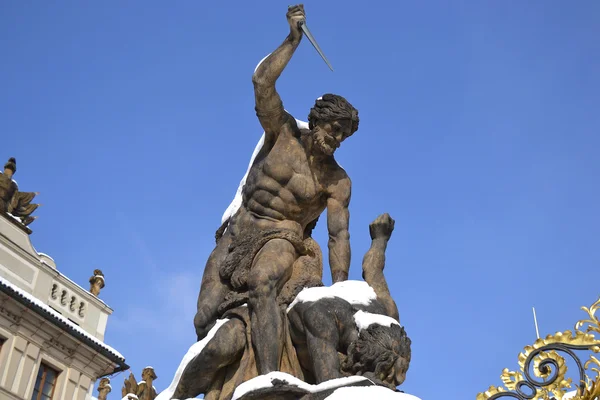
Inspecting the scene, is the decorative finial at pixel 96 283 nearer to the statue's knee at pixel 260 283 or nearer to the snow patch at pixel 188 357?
the snow patch at pixel 188 357

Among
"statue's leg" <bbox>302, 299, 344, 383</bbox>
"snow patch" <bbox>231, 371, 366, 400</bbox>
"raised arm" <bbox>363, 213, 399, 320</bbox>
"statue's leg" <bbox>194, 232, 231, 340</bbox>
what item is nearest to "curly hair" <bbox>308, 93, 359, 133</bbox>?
"raised arm" <bbox>363, 213, 399, 320</bbox>

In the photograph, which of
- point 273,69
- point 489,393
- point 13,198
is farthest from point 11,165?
point 273,69

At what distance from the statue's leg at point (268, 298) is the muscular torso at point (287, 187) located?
248 mm

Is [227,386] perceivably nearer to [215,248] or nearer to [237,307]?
[237,307]

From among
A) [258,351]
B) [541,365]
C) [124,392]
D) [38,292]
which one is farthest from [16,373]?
[258,351]

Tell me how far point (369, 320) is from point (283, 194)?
3.56 feet

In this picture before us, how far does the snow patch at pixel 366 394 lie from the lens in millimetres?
4430

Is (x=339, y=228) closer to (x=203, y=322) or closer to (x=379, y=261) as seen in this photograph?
(x=379, y=261)

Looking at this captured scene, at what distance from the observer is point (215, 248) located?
584 centimetres

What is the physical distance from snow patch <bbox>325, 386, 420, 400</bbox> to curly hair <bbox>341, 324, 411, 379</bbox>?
27cm

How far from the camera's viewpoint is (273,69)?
5.66m

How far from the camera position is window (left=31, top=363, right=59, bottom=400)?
2017 centimetres

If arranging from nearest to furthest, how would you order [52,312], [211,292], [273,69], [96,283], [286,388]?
[286,388], [211,292], [273,69], [52,312], [96,283]

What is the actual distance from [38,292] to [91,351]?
1808 mm
